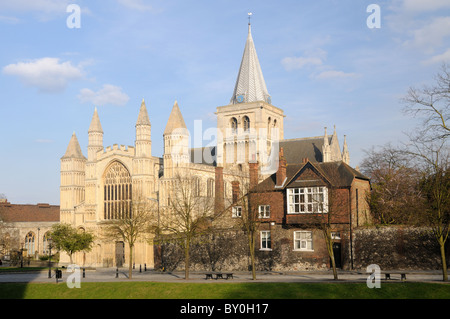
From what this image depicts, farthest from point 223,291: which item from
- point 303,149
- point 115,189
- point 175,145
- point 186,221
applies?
point 303,149

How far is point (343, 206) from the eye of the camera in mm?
44875

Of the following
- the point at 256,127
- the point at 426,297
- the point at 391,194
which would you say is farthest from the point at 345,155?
the point at 426,297

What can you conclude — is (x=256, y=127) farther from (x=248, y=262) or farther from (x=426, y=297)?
(x=426, y=297)

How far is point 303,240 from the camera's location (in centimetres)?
4656

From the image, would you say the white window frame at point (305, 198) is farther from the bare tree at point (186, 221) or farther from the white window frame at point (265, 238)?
the bare tree at point (186, 221)

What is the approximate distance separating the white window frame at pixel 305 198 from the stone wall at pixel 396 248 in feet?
12.7

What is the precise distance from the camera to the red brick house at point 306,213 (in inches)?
1767

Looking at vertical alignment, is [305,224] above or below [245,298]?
above

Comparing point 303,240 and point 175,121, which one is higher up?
point 175,121

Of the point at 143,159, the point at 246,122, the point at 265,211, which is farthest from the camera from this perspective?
the point at 246,122

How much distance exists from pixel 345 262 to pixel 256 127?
54479mm

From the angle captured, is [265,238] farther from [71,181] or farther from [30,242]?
[30,242]

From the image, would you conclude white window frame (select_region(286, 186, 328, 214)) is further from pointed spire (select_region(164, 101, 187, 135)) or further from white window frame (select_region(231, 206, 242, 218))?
pointed spire (select_region(164, 101, 187, 135))

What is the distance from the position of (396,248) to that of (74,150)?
4996 centimetres
